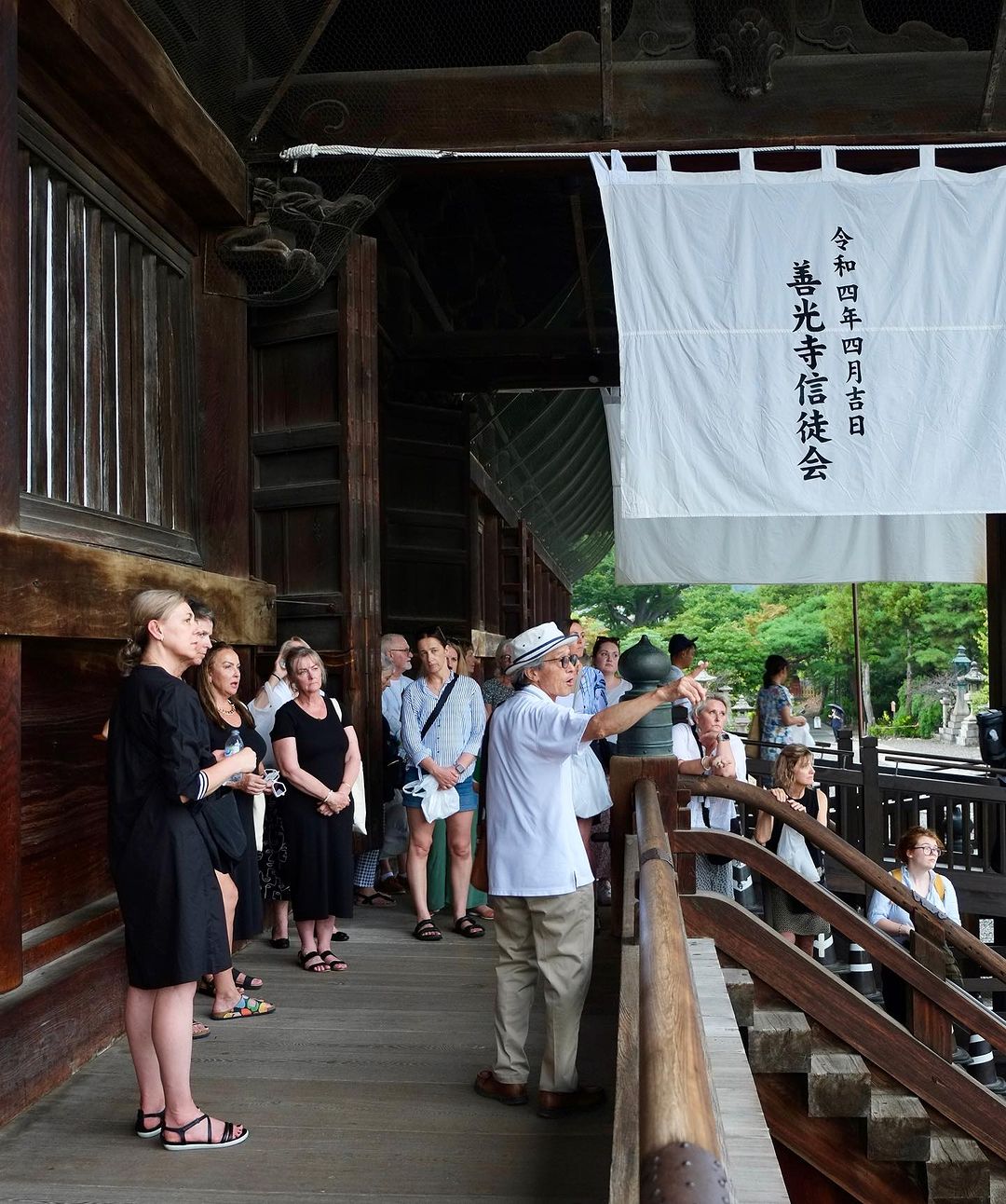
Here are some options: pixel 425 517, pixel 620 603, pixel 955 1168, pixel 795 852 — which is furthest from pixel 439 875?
pixel 620 603

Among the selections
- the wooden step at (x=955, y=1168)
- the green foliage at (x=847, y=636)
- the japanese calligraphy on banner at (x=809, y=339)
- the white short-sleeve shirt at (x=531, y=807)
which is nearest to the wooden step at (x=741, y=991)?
the white short-sleeve shirt at (x=531, y=807)

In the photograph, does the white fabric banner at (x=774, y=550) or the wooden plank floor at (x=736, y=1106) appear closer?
the wooden plank floor at (x=736, y=1106)

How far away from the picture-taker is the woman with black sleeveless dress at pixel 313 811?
5.34 metres

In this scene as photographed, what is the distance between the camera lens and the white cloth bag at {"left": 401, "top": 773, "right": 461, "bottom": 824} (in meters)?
5.99

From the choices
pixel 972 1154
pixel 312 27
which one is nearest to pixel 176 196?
pixel 312 27

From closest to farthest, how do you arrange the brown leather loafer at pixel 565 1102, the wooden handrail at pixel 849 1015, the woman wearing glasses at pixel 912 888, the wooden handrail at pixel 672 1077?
the wooden handrail at pixel 672 1077
the brown leather loafer at pixel 565 1102
the wooden handrail at pixel 849 1015
the woman wearing glasses at pixel 912 888

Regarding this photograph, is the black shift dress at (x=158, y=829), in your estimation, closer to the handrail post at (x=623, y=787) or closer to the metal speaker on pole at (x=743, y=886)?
the handrail post at (x=623, y=787)

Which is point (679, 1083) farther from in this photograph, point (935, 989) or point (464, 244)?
point (464, 244)

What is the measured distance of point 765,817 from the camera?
21.0 feet

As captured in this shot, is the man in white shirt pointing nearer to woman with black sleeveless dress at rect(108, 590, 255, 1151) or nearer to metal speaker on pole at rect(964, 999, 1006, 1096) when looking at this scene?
woman with black sleeveless dress at rect(108, 590, 255, 1151)

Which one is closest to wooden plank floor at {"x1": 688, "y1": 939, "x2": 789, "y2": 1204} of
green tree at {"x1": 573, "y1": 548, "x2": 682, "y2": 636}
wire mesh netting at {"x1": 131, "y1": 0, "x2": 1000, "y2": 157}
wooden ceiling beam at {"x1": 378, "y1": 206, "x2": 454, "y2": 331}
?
wire mesh netting at {"x1": 131, "y1": 0, "x2": 1000, "y2": 157}

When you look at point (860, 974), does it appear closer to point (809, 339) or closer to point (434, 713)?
point (434, 713)

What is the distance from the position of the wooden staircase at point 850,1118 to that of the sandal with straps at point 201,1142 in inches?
72.9

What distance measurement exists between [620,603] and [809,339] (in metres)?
51.1
